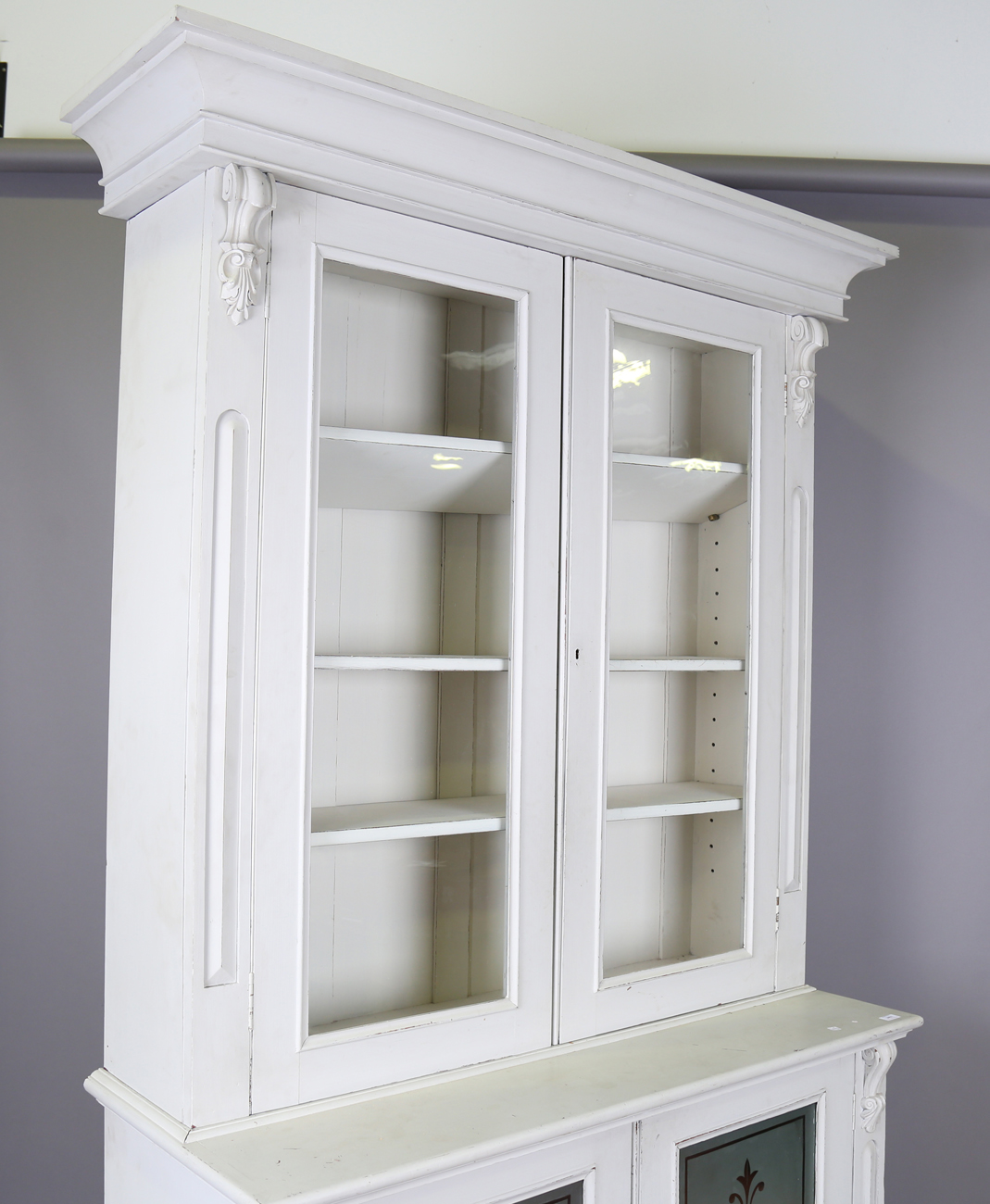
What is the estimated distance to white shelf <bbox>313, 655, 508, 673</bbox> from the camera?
1.40 meters

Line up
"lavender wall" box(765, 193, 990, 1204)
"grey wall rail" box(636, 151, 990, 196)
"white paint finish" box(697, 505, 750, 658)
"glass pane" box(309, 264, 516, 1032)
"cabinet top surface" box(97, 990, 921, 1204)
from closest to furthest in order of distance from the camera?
"cabinet top surface" box(97, 990, 921, 1204) < "glass pane" box(309, 264, 516, 1032) < "white paint finish" box(697, 505, 750, 658) < "grey wall rail" box(636, 151, 990, 196) < "lavender wall" box(765, 193, 990, 1204)

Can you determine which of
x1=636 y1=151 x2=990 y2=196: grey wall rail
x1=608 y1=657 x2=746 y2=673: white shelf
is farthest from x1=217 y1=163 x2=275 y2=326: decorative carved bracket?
x1=636 y1=151 x2=990 y2=196: grey wall rail

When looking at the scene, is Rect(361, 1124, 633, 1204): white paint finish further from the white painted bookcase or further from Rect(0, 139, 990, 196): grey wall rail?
Rect(0, 139, 990, 196): grey wall rail

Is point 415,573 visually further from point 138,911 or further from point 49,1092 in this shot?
point 49,1092

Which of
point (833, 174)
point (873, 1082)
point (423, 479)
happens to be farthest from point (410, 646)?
point (833, 174)

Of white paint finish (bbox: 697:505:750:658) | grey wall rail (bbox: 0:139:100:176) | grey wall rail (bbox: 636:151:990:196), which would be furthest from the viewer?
grey wall rail (bbox: 636:151:990:196)

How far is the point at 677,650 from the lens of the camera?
1.80 metres

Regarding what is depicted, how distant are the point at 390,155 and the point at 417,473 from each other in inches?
16.2

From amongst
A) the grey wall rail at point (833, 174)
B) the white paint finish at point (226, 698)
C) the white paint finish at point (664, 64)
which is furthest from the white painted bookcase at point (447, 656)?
the white paint finish at point (664, 64)

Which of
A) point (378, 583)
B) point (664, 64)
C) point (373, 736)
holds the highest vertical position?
point (664, 64)

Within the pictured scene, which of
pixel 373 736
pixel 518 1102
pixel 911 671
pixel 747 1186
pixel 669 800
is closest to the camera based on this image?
pixel 518 1102

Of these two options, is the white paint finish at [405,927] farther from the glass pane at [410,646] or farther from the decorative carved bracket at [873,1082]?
the decorative carved bracket at [873,1082]

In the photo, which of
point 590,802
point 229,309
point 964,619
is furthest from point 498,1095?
point 964,619

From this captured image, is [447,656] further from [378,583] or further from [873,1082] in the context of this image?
[873,1082]
